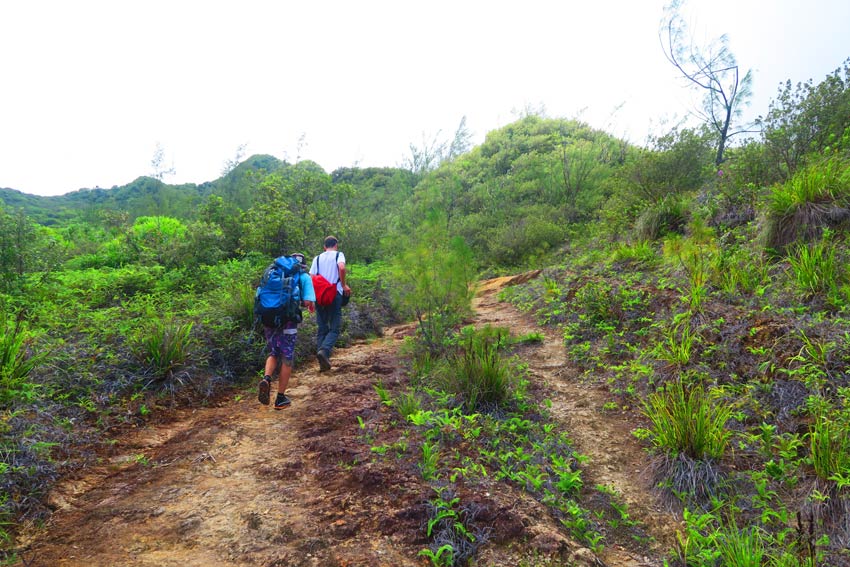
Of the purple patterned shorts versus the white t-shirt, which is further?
the white t-shirt

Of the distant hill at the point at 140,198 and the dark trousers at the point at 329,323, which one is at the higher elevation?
the distant hill at the point at 140,198

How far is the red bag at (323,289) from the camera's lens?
5.80 meters

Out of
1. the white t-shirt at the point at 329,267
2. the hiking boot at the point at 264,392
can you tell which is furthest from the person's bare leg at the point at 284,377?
the white t-shirt at the point at 329,267

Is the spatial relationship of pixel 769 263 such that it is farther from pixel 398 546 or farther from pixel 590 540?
pixel 398 546

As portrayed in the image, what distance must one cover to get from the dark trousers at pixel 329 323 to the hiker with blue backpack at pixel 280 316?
110cm

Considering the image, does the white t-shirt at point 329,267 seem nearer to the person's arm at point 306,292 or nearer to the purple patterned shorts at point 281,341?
the person's arm at point 306,292

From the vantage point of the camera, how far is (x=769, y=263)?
519 centimetres

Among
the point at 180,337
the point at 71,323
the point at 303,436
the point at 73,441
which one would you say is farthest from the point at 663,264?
the point at 71,323

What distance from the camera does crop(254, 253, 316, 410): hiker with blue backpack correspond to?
15.0ft

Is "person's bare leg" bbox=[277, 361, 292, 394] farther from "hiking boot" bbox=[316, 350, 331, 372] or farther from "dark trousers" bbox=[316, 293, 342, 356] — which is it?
"dark trousers" bbox=[316, 293, 342, 356]

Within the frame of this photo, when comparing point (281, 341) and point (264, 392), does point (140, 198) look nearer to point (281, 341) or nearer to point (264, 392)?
point (281, 341)

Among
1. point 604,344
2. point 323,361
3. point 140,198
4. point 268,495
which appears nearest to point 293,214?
point 323,361

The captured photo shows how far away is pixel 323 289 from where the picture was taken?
19.0ft

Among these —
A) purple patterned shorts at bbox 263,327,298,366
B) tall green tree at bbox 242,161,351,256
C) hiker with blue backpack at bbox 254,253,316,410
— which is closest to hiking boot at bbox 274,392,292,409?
hiker with blue backpack at bbox 254,253,316,410
